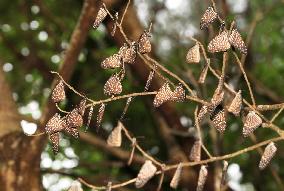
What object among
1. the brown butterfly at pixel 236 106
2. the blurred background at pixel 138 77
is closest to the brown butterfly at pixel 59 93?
the brown butterfly at pixel 236 106

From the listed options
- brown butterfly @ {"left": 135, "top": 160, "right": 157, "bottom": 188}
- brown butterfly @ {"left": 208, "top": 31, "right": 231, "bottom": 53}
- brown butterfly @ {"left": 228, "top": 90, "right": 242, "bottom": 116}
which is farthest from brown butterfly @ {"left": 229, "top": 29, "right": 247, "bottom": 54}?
brown butterfly @ {"left": 135, "top": 160, "right": 157, "bottom": 188}

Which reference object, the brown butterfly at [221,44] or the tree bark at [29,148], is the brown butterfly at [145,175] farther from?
the tree bark at [29,148]

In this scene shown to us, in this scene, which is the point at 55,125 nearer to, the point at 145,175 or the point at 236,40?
the point at 145,175

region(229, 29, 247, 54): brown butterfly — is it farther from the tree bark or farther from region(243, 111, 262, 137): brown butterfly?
the tree bark

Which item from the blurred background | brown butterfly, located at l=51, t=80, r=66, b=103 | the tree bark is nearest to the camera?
brown butterfly, located at l=51, t=80, r=66, b=103

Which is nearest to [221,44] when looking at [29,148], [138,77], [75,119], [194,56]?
[194,56]

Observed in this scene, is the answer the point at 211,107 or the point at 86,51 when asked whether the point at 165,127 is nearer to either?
the point at 86,51

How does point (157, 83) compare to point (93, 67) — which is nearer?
point (157, 83)

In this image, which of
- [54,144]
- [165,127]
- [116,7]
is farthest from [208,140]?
[54,144]

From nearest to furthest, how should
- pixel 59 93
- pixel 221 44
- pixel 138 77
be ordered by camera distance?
pixel 221 44
pixel 59 93
pixel 138 77

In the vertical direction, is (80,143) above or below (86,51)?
below

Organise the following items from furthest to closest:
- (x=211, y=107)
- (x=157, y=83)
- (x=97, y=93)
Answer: (x=97, y=93) → (x=157, y=83) → (x=211, y=107)
